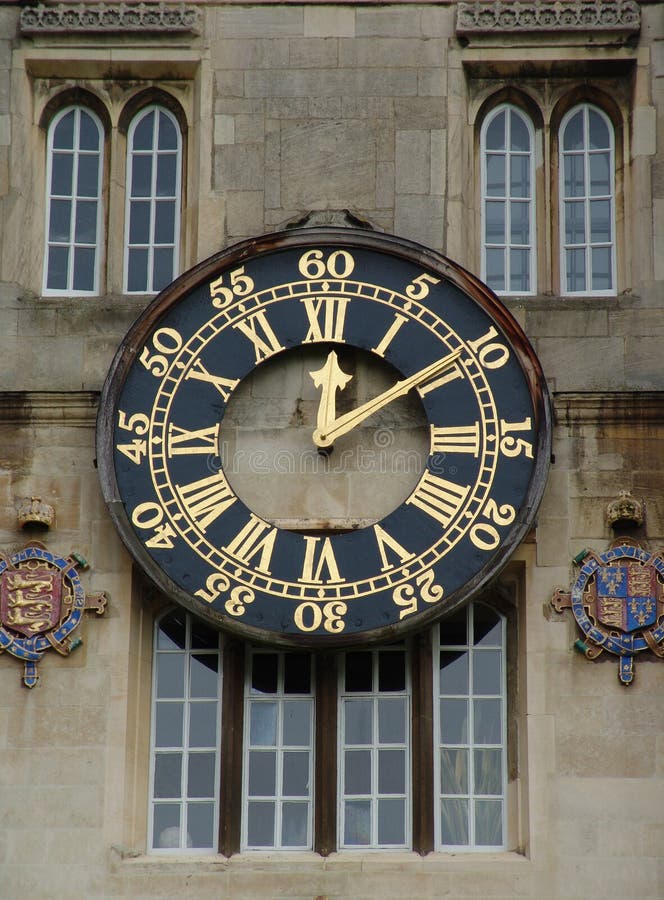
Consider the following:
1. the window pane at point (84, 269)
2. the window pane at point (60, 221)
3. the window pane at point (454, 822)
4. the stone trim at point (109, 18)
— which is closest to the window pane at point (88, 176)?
the window pane at point (60, 221)

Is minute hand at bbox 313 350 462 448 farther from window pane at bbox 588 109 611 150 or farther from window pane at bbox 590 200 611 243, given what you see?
window pane at bbox 588 109 611 150

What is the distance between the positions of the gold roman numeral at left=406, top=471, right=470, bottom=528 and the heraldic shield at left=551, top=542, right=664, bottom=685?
1077 millimetres

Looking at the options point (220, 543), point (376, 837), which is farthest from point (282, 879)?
point (220, 543)

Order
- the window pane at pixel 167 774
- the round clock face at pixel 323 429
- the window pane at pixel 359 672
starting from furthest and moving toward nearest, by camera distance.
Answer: the window pane at pixel 359 672, the window pane at pixel 167 774, the round clock face at pixel 323 429

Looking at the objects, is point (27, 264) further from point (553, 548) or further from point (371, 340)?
point (553, 548)

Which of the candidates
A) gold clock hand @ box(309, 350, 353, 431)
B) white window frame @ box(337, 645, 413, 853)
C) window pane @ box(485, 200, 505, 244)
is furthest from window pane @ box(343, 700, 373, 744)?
window pane @ box(485, 200, 505, 244)

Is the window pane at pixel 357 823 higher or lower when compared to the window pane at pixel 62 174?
lower

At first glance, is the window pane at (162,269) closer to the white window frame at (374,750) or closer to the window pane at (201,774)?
the white window frame at (374,750)

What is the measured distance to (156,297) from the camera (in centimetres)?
2244

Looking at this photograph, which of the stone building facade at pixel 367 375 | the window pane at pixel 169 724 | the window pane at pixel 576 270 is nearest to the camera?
the stone building facade at pixel 367 375

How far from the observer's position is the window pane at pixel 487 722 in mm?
21906

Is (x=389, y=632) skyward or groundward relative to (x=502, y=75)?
groundward

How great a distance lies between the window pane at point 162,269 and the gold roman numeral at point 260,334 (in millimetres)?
1235

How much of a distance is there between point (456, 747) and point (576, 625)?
1.37 meters
